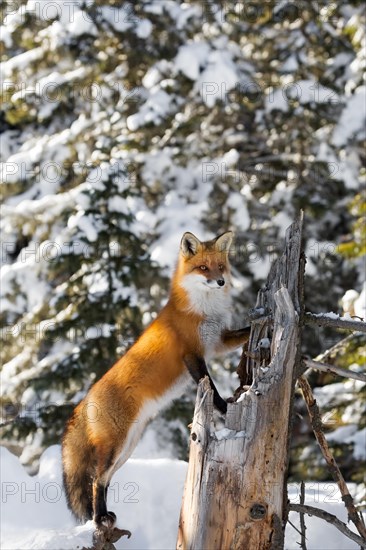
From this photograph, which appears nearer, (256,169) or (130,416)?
(130,416)

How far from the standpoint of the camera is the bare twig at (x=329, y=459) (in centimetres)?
450

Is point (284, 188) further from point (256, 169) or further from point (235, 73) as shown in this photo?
point (235, 73)

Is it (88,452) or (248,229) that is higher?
(248,229)

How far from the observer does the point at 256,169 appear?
50.9ft

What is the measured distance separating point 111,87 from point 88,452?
9631 mm

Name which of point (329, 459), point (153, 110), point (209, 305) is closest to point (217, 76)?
point (153, 110)

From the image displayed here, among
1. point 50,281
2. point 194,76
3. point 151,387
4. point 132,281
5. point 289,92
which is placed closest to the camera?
point 151,387

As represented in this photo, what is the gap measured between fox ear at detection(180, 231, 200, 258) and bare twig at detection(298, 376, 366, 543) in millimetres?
1637

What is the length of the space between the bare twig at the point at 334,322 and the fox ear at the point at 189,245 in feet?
5.43

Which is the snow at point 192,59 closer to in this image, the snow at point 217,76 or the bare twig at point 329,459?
the snow at point 217,76

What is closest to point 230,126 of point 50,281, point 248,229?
point 248,229

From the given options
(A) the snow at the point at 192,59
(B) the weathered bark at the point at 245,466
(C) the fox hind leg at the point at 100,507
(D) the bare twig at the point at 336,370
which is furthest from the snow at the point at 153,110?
(B) the weathered bark at the point at 245,466

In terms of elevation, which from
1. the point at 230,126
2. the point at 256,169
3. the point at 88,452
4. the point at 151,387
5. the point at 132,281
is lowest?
the point at 88,452

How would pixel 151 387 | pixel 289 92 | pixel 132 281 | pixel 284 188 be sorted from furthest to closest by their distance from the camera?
pixel 284 188 → pixel 289 92 → pixel 132 281 → pixel 151 387
